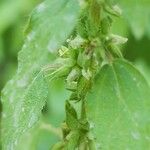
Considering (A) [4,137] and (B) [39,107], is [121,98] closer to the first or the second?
(B) [39,107]

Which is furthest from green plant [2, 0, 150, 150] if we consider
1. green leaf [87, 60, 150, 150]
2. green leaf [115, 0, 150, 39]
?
green leaf [115, 0, 150, 39]

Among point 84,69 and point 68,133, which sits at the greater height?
point 84,69

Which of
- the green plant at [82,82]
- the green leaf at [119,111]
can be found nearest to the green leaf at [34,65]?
the green plant at [82,82]

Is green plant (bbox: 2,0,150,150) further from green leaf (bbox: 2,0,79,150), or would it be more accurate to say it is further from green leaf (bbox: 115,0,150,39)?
green leaf (bbox: 115,0,150,39)

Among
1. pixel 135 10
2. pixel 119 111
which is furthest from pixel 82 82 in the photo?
pixel 135 10

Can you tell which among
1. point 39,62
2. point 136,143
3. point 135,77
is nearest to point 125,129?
point 136,143

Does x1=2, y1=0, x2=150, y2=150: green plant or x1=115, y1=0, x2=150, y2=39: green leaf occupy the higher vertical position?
x1=2, y1=0, x2=150, y2=150: green plant

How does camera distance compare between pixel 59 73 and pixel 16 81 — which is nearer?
pixel 59 73

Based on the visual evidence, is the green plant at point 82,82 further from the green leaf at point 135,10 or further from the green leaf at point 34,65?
the green leaf at point 135,10
